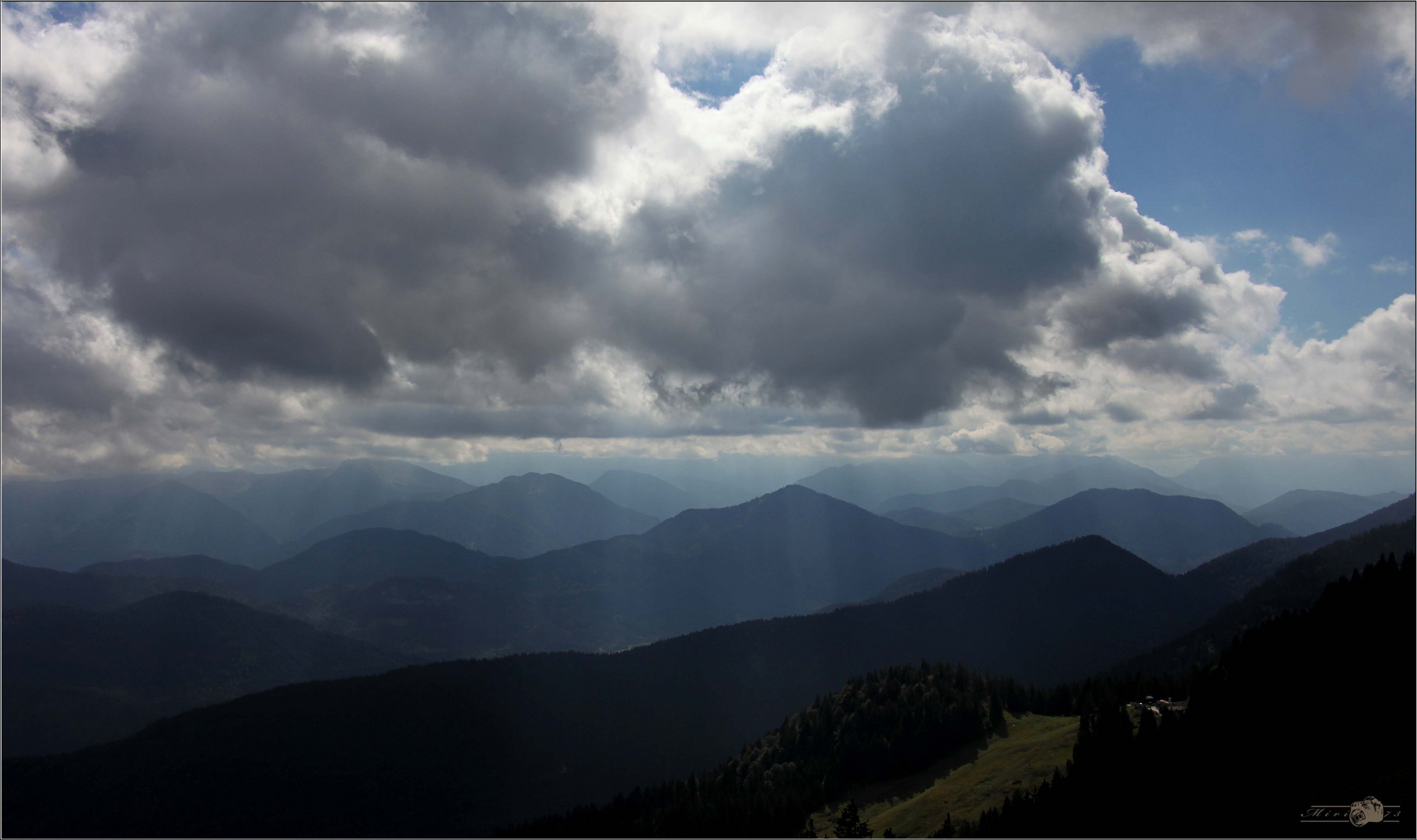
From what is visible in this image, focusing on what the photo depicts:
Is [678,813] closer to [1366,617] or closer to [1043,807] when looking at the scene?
[1043,807]

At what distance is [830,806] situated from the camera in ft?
427

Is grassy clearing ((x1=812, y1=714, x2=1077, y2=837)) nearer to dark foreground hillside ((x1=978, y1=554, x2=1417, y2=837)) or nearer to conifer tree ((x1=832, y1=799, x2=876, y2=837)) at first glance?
conifer tree ((x1=832, y1=799, x2=876, y2=837))

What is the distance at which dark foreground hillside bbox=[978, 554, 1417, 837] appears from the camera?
65875mm

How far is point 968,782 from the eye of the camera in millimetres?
112562

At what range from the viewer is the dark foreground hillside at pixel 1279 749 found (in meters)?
65.9

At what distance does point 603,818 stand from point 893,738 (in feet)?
234

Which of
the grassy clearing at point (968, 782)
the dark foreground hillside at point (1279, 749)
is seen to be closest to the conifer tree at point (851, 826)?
the grassy clearing at point (968, 782)

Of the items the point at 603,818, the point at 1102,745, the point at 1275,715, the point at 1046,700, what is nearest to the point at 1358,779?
the point at 1275,715

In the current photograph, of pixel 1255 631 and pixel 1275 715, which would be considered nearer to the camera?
pixel 1275 715

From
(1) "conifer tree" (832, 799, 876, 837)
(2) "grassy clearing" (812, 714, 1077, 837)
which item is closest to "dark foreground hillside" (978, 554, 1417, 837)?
(2) "grassy clearing" (812, 714, 1077, 837)

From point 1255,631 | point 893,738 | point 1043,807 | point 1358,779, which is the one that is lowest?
point 893,738

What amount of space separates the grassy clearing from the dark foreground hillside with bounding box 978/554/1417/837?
41.7 feet

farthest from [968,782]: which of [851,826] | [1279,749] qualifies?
[1279,749]

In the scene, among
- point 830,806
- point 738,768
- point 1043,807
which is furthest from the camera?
point 738,768
